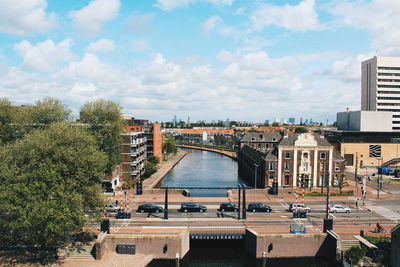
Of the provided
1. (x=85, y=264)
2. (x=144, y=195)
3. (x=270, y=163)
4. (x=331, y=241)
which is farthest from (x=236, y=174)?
(x=85, y=264)

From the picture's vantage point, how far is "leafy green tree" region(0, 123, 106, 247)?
35.0 metres

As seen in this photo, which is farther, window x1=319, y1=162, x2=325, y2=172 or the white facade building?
the white facade building

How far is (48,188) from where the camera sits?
37.2 m

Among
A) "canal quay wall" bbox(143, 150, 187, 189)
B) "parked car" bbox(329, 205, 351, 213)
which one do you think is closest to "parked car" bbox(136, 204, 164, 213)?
"canal quay wall" bbox(143, 150, 187, 189)

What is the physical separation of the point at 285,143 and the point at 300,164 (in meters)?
5.76

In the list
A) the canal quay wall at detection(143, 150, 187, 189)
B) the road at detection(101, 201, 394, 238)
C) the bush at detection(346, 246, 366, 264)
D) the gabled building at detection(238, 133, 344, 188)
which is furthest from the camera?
the canal quay wall at detection(143, 150, 187, 189)

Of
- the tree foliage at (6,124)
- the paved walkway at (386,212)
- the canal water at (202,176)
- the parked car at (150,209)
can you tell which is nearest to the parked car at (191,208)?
A: the parked car at (150,209)

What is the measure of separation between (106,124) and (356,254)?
49765mm

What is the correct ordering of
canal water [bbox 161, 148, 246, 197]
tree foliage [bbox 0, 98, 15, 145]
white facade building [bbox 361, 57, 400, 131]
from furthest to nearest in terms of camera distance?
1. white facade building [bbox 361, 57, 400, 131]
2. canal water [bbox 161, 148, 246, 197]
3. tree foliage [bbox 0, 98, 15, 145]

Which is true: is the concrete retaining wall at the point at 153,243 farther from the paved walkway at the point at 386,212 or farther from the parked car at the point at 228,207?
the paved walkway at the point at 386,212

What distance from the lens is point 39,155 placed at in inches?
1581

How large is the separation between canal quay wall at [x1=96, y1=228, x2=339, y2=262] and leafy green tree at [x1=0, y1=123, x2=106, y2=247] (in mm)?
5361

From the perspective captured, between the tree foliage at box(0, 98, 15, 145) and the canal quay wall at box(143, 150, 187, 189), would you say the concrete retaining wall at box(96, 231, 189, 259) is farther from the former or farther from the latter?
the tree foliage at box(0, 98, 15, 145)

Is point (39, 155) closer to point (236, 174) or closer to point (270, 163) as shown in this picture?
point (270, 163)
